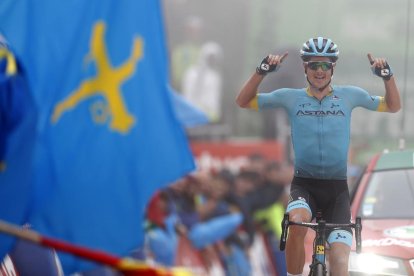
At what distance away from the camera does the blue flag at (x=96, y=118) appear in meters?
9.91

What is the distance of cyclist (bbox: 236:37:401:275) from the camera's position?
10.2 metres

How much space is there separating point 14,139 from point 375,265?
10.7ft

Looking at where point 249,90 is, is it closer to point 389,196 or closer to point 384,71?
point 384,71

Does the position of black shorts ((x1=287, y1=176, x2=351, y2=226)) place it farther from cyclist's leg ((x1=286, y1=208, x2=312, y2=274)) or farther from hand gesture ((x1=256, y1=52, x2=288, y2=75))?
hand gesture ((x1=256, y1=52, x2=288, y2=75))

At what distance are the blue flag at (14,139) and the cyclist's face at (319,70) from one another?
2.63 metres

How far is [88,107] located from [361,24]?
59.4 feet

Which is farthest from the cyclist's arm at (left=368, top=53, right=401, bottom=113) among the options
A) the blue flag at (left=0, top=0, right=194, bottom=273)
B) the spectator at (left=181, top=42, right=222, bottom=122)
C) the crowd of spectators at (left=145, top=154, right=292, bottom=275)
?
the spectator at (left=181, top=42, right=222, bottom=122)

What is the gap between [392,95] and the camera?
10328 millimetres

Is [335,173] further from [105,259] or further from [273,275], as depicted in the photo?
[273,275]

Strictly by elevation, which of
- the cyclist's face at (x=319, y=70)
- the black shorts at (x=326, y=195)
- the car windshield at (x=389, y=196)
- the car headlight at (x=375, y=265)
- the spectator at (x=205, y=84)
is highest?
the cyclist's face at (x=319, y=70)

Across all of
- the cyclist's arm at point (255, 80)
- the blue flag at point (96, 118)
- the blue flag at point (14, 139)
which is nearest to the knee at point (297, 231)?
the cyclist's arm at point (255, 80)

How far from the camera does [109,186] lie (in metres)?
10.2

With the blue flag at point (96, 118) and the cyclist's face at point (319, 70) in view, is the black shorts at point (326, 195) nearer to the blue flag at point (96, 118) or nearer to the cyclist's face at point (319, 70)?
the cyclist's face at point (319, 70)

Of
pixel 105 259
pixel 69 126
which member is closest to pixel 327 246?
pixel 69 126
